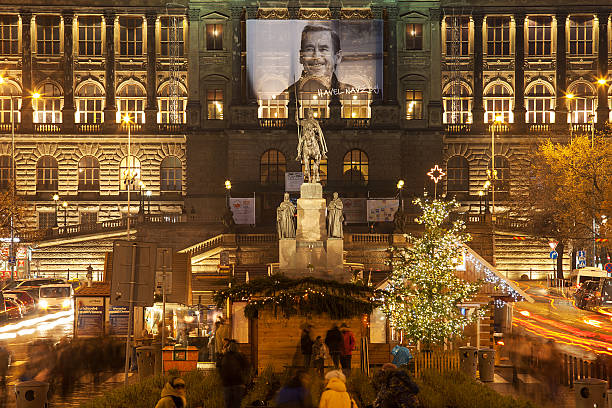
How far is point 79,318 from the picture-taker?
32719 millimetres

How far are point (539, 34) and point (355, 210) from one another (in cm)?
2332

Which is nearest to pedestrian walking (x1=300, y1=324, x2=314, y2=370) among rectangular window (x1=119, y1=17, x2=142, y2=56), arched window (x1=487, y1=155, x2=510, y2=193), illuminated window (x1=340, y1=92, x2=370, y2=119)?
illuminated window (x1=340, y1=92, x2=370, y2=119)

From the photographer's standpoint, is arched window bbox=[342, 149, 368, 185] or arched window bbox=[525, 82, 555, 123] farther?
arched window bbox=[525, 82, 555, 123]

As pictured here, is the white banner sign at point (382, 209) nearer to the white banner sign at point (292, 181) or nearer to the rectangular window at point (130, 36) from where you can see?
the white banner sign at point (292, 181)

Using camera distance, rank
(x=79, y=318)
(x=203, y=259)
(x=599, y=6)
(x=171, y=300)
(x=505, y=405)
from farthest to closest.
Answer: (x=599, y=6)
(x=203, y=259)
(x=171, y=300)
(x=79, y=318)
(x=505, y=405)

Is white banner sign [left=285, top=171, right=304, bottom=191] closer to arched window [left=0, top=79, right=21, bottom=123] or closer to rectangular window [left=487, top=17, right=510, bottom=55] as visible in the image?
rectangular window [left=487, top=17, right=510, bottom=55]

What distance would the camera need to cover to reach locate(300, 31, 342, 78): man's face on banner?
79312 millimetres

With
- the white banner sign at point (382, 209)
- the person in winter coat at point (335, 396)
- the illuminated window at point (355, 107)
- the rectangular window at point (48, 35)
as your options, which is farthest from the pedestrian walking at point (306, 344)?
the rectangular window at point (48, 35)

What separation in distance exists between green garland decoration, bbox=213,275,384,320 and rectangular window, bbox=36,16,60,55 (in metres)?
63.1

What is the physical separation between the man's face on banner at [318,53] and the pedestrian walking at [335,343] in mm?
54680

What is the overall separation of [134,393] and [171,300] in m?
14.2

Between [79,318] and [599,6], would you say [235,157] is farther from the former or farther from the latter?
[79,318]

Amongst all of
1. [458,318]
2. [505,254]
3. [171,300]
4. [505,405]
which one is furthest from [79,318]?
[505,254]

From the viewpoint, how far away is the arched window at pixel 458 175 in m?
84.1
